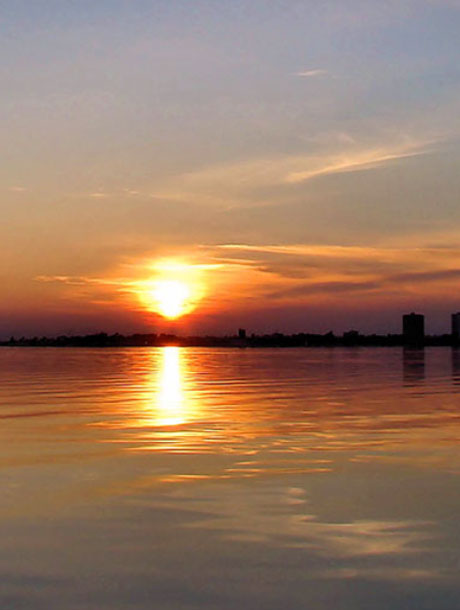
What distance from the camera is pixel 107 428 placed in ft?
69.7

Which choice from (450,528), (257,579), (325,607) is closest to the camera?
(325,607)

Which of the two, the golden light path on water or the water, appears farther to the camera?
the golden light path on water

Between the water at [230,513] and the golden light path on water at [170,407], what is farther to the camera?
the golden light path on water at [170,407]

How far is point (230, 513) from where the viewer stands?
1154cm

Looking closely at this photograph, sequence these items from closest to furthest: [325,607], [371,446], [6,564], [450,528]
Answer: [325,607] → [6,564] → [450,528] → [371,446]

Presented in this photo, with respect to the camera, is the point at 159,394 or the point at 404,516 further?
the point at 159,394

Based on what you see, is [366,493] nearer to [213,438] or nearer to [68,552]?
[68,552]

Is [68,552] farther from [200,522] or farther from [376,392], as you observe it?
[376,392]

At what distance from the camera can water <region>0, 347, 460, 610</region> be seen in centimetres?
828

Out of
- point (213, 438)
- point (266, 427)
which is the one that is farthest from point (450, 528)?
point (266, 427)

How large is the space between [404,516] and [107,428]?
1131 centimetres

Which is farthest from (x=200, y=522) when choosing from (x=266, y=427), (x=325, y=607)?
(x=266, y=427)

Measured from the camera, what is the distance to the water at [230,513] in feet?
27.2

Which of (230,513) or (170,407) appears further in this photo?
(170,407)
